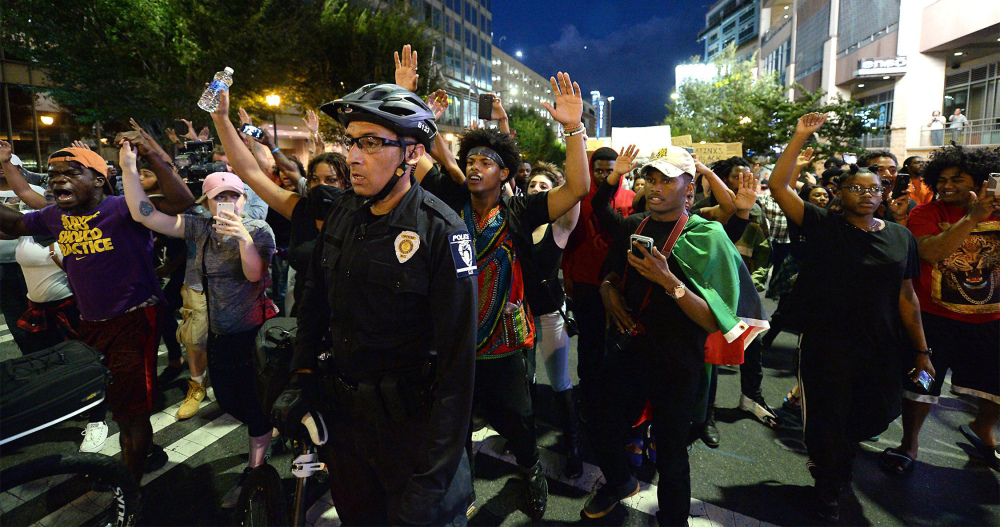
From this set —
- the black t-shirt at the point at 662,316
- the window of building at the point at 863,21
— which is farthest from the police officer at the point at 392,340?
the window of building at the point at 863,21

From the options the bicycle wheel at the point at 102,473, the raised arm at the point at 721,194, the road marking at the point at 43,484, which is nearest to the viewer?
the bicycle wheel at the point at 102,473

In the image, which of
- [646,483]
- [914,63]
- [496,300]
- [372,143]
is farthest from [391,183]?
[914,63]

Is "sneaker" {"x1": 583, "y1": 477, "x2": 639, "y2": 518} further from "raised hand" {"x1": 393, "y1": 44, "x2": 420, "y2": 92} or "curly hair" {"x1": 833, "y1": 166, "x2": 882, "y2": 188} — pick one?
"raised hand" {"x1": 393, "y1": 44, "x2": 420, "y2": 92}

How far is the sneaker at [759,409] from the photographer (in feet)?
14.1

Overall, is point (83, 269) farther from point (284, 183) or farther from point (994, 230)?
point (994, 230)

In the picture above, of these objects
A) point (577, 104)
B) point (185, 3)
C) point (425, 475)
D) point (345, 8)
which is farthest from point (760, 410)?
point (345, 8)

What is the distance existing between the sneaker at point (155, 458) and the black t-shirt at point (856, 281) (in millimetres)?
4592

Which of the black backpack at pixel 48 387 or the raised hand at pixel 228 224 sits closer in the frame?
the black backpack at pixel 48 387

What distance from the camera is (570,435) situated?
12.0 feet

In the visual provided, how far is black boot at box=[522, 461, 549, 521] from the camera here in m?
3.07

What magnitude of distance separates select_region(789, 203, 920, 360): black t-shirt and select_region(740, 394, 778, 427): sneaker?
1.42 meters

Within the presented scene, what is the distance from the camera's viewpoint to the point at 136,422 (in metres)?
3.18

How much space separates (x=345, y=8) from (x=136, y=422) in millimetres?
22563

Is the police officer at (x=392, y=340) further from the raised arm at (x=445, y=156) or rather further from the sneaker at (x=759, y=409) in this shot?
the sneaker at (x=759, y=409)
